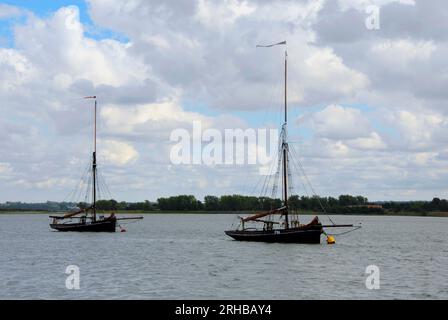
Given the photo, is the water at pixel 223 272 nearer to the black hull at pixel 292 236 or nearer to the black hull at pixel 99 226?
the black hull at pixel 292 236

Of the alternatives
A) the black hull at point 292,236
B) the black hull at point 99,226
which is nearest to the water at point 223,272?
the black hull at point 292,236

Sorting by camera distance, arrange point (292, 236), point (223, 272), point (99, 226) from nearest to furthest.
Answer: point (223, 272), point (292, 236), point (99, 226)

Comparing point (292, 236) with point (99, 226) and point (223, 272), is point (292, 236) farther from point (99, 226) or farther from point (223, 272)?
point (99, 226)

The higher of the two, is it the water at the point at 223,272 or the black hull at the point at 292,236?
the black hull at the point at 292,236

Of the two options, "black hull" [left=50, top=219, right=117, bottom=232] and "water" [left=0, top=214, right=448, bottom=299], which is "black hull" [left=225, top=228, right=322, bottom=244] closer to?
"water" [left=0, top=214, right=448, bottom=299]

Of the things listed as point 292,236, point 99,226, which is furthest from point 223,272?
point 99,226

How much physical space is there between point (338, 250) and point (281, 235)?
7.48m

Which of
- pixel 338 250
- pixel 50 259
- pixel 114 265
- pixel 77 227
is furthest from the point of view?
pixel 77 227
